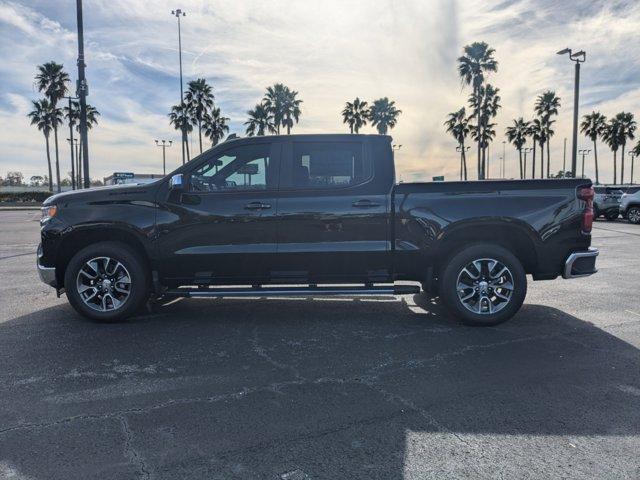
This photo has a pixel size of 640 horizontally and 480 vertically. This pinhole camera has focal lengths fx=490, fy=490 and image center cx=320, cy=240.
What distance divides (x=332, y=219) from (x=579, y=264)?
2.78 metres

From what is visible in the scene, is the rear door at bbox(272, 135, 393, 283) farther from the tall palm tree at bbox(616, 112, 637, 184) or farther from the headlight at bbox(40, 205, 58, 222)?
the tall palm tree at bbox(616, 112, 637, 184)

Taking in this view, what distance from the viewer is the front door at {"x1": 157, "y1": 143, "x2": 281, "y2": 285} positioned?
17.8ft

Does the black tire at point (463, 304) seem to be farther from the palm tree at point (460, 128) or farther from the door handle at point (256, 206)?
the palm tree at point (460, 128)

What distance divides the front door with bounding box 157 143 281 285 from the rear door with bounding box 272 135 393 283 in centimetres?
18

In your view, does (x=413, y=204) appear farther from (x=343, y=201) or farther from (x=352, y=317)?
(x=352, y=317)

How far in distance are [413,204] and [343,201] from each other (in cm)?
77

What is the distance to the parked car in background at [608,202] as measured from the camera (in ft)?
79.7

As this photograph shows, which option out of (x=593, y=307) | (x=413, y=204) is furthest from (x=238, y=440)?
(x=593, y=307)

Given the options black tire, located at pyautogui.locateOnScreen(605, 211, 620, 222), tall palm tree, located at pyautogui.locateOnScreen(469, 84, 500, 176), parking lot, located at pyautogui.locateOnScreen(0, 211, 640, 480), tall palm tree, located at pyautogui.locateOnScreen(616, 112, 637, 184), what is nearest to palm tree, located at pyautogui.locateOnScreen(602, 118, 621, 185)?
tall palm tree, located at pyautogui.locateOnScreen(616, 112, 637, 184)

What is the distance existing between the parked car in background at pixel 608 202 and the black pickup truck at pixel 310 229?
2193cm

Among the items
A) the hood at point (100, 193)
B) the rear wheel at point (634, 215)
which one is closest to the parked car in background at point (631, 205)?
the rear wheel at point (634, 215)

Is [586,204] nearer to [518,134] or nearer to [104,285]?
[104,285]

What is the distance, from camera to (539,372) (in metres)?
4.07

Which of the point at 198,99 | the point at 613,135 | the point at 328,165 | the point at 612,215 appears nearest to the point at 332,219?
the point at 328,165
